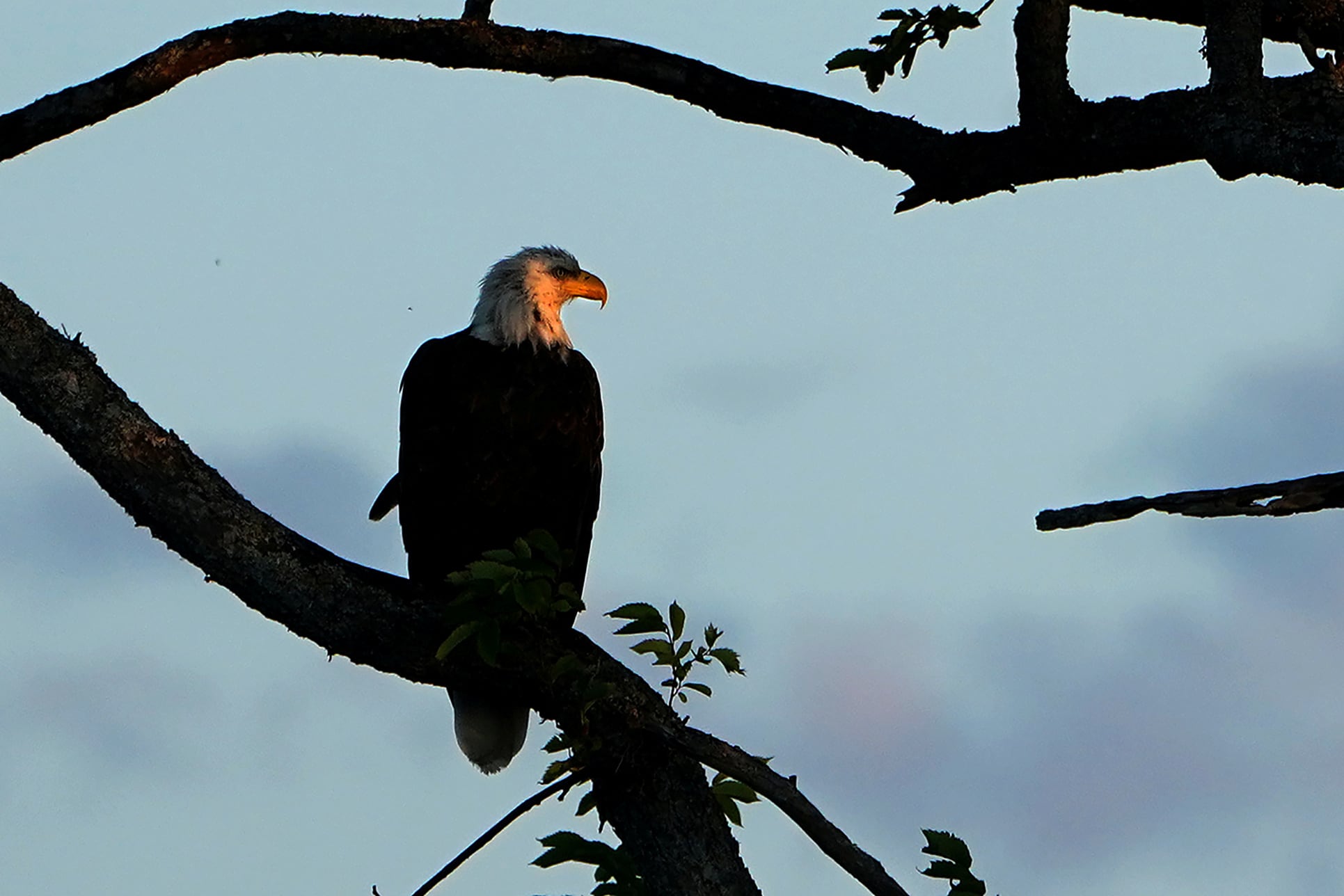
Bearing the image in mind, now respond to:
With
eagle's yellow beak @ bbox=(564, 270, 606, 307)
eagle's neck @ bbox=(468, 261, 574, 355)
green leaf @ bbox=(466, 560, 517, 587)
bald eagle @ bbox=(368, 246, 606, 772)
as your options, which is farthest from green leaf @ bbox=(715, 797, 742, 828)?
eagle's yellow beak @ bbox=(564, 270, 606, 307)

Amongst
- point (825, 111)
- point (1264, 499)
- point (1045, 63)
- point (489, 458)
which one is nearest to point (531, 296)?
point (489, 458)

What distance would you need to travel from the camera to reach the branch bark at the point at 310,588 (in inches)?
135

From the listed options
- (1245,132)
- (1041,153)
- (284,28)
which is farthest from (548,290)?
(1245,132)

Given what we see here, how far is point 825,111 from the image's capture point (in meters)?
3.91

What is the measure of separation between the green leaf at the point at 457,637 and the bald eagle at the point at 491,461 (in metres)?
2.30

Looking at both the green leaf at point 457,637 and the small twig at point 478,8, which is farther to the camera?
the small twig at point 478,8

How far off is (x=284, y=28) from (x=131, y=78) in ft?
1.31

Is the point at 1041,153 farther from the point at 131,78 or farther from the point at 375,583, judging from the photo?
the point at 131,78

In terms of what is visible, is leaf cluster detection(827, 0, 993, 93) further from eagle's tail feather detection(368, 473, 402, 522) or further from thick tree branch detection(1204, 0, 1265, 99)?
eagle's tail feather detection(368, 473, 402, 522)

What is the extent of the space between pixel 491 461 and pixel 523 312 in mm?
857

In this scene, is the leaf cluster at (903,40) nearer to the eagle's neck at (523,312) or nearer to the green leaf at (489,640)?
the green leaf at (489,640)

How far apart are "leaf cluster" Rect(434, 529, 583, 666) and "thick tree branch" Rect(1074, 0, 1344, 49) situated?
5.76 ft

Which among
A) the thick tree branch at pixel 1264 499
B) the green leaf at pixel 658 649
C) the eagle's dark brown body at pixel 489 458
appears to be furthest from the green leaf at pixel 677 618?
the eagle's dark brown body at pixel 489 458

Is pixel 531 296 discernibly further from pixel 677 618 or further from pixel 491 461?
pixel 677 618
